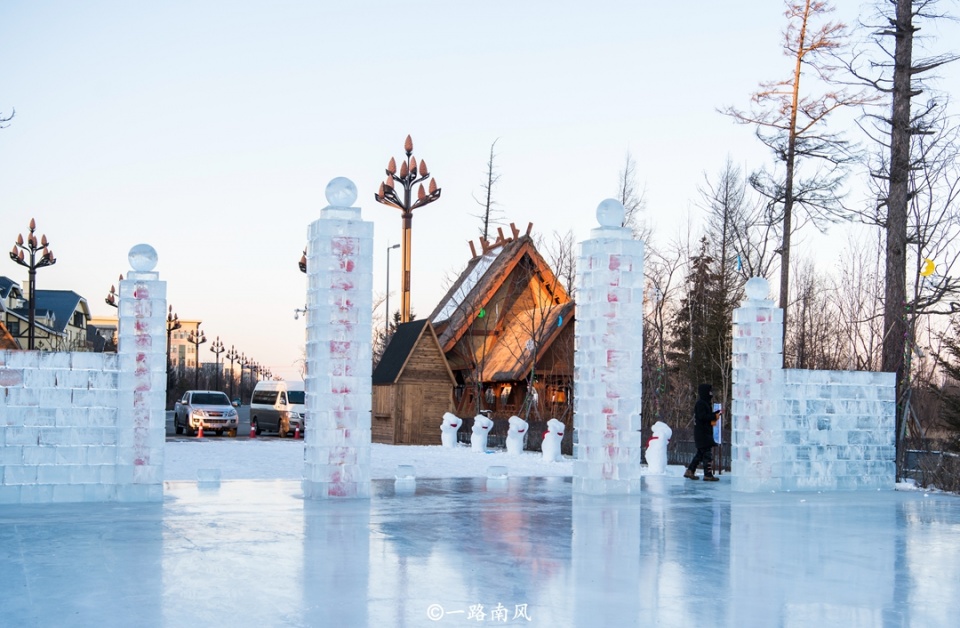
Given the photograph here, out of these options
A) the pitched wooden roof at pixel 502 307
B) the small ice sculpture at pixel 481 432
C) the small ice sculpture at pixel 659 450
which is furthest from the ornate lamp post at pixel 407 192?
the small ice sculpture at pixel 659 450

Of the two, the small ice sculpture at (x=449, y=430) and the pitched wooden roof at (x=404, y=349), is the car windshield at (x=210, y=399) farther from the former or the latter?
the small ice sculpture at (x=449, y=430)

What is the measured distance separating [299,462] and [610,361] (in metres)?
8.25

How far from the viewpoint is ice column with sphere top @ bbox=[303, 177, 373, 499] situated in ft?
43.1

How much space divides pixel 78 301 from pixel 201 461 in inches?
2886

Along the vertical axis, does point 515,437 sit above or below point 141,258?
below

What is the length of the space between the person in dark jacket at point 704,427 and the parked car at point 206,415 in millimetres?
21403

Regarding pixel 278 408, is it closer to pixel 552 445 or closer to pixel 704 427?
pixel 552 445

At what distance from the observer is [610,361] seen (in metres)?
14.4

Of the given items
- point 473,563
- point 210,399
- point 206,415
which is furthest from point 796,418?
point 210,399

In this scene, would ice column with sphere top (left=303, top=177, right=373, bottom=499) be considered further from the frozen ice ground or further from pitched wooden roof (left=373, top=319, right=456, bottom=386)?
pitched wooden roof (left=373, top=319, right=456, bottom=386)

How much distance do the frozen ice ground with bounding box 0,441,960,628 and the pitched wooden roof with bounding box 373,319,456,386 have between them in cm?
1708

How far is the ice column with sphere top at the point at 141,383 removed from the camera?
1262cm

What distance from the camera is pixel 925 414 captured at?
35344mm

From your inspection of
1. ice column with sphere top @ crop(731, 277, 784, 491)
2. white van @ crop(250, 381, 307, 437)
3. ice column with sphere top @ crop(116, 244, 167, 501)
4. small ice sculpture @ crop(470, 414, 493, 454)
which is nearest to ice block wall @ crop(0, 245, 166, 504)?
ice column with sphere top @ crop(116, 244, 167, 501)
